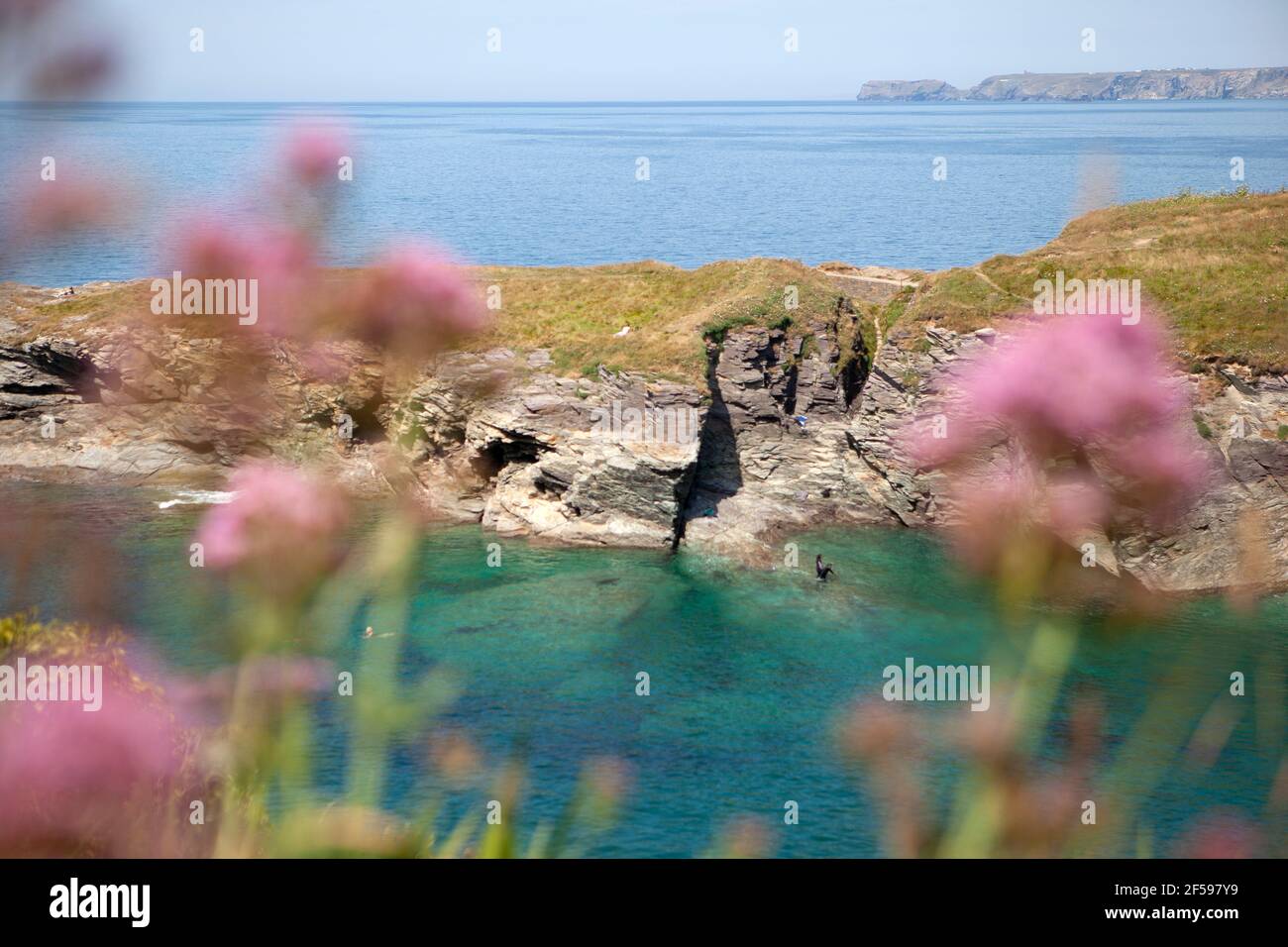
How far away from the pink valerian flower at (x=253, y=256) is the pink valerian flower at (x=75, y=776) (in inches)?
36.2

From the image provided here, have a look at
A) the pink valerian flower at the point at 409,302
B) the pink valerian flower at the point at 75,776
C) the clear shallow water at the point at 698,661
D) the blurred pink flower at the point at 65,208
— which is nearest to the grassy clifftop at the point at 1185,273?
the clear shallow water at the point at 698,661

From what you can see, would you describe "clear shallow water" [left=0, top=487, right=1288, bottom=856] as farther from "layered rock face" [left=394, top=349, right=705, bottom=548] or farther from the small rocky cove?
the small rocky cove

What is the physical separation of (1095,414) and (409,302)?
1.36 metres

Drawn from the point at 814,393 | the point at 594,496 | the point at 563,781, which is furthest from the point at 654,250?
the point at 563,781

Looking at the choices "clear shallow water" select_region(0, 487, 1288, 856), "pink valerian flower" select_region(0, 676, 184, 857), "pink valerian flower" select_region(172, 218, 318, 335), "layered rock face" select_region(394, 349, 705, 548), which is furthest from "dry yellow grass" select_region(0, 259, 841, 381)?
"pink valerian flower" select_region(172, 218, 318, 335)

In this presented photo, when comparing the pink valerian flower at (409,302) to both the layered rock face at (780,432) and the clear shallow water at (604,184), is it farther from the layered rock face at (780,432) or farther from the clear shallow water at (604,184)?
the layered rock face at (780,432)

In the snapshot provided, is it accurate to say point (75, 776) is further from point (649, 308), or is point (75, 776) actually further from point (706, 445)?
point (649, 308)

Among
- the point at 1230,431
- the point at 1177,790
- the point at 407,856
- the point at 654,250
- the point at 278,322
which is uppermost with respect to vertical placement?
the point at 654,250

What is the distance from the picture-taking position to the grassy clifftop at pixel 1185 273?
1503 inches

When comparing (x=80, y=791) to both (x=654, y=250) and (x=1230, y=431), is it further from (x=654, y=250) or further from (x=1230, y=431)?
(x=654, y=250)

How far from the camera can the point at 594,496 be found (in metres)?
41.7

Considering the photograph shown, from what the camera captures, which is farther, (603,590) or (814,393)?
(814,393)

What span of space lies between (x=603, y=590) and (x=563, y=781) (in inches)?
519

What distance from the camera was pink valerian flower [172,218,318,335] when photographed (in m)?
1.87
